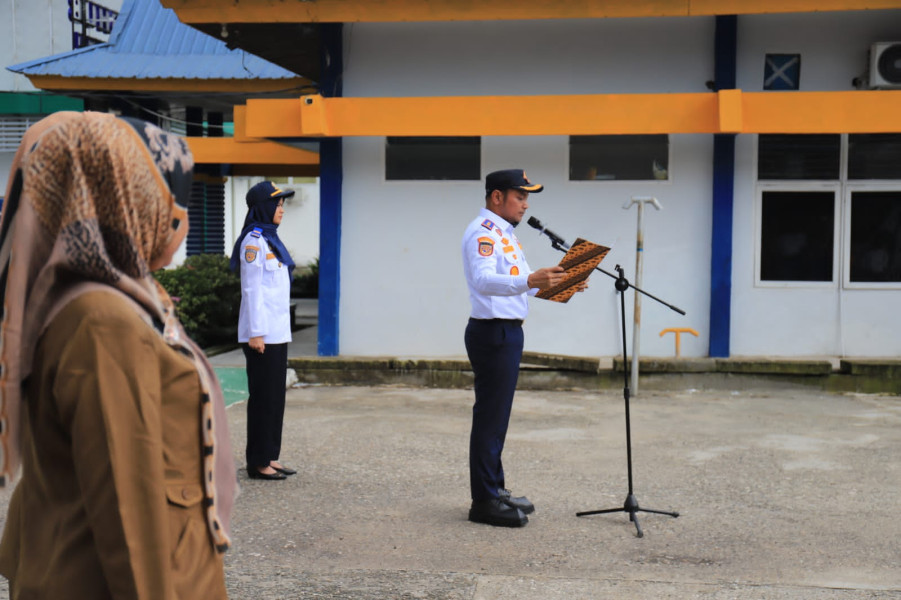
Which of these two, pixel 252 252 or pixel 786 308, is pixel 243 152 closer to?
pixel 786 308

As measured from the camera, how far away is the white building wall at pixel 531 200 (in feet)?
35.3

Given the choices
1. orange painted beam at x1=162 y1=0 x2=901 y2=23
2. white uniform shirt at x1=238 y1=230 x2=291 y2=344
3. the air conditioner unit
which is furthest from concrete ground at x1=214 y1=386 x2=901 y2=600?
orange painted beam at x1=162 y1=0 x2=901 y2=23

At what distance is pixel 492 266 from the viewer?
536 cm

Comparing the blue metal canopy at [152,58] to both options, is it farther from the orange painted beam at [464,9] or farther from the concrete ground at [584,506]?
the concrete ground at [584,506]

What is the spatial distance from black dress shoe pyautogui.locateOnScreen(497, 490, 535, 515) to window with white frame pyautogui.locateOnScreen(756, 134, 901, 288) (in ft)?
19.9

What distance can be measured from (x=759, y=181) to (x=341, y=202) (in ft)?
14.7

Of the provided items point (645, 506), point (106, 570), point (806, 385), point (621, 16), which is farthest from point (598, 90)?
point (106, 570)

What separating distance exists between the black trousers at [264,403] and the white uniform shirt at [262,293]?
12 centimetres

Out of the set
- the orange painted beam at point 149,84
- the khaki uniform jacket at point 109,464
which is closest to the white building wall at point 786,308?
the orange painted beam at point 149,84

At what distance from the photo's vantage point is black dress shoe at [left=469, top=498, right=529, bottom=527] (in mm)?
5418

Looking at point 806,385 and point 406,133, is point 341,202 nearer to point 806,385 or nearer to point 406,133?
point 406,133

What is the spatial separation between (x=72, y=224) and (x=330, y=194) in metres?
9.24

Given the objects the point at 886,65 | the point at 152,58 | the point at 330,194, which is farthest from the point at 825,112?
the point at 152,58

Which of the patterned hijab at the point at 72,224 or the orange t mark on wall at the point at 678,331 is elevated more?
the patterned hijab at the point at 72,224
